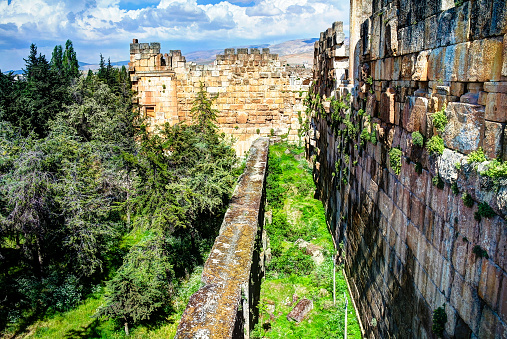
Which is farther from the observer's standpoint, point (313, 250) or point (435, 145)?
point (313, 250)

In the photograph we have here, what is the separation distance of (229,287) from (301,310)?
94.0 inches

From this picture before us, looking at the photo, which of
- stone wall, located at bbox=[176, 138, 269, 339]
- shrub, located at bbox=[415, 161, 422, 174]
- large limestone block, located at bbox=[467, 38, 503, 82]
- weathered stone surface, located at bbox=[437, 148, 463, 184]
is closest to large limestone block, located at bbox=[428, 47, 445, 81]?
large limestone block, located at bbox=[467, 38, 503, 82]

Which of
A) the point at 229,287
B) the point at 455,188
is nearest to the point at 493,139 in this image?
the point at 455,188

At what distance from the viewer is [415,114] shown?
13.2 feet

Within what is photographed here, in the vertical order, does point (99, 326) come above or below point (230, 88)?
below

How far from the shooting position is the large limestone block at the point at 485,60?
8.64 ft

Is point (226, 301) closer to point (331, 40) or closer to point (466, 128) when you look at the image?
point (466, 128)

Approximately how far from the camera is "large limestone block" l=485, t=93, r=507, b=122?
2.56 m

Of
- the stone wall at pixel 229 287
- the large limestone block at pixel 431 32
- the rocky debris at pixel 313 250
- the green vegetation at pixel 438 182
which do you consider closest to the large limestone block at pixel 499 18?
the large limestone block at pixel 431 32

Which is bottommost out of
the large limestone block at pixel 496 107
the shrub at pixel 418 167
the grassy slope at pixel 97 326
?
the grassy slope at pixel 97 326

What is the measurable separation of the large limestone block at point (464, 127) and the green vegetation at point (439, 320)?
4.52 ft

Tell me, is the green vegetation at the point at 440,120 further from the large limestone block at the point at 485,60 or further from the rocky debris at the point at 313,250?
the rocky debris at the point at 313,250

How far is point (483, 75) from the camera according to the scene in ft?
9.19

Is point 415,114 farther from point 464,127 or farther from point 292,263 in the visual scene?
point 292,263
